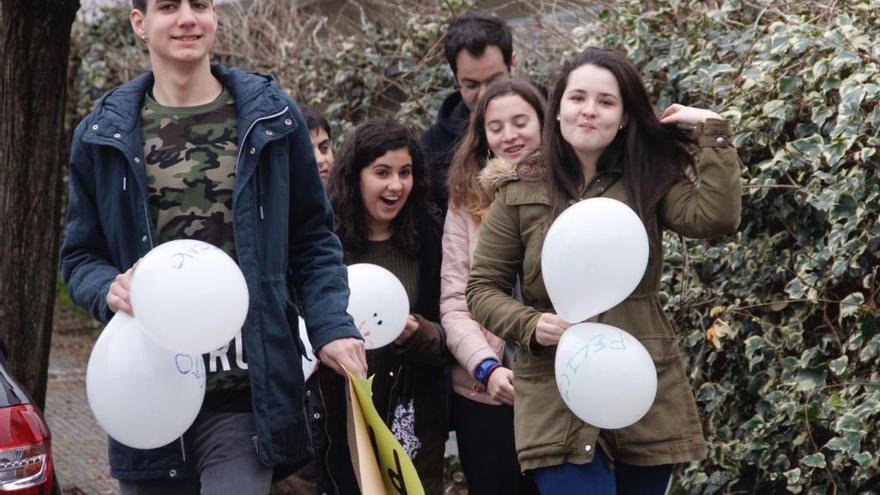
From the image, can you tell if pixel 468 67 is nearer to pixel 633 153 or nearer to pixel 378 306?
pixel 378 306

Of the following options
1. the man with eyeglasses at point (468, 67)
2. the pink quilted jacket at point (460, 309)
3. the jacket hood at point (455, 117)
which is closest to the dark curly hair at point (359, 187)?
the pink quilted jacket at point (460, 309)

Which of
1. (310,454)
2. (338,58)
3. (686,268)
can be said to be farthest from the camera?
(338,58)

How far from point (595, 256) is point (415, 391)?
1.34 metres

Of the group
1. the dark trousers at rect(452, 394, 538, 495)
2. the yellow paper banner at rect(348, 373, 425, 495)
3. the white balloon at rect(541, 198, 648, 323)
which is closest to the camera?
the yellow paper banner at rect(348, 373, 425, 495)

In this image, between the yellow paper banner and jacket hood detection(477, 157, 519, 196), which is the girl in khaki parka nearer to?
jacket hood detection(477, 157, 519, 196)

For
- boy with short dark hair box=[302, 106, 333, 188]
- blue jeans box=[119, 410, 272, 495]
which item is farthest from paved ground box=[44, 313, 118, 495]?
blue jeans box=[119, 410, 272, 495]

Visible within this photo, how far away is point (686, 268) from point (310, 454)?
2023 millimetres

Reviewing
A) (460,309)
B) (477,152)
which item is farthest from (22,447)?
(477,152)

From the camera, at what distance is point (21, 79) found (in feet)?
19.0

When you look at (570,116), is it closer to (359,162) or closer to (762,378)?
(359,162)

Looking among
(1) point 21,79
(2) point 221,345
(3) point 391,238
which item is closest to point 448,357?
(3) point 391,238

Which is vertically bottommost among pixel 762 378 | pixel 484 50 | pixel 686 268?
pixel 762 378

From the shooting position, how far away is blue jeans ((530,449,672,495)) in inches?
144

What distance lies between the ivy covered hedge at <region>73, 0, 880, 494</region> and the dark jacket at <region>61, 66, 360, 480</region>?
5.87 ft
